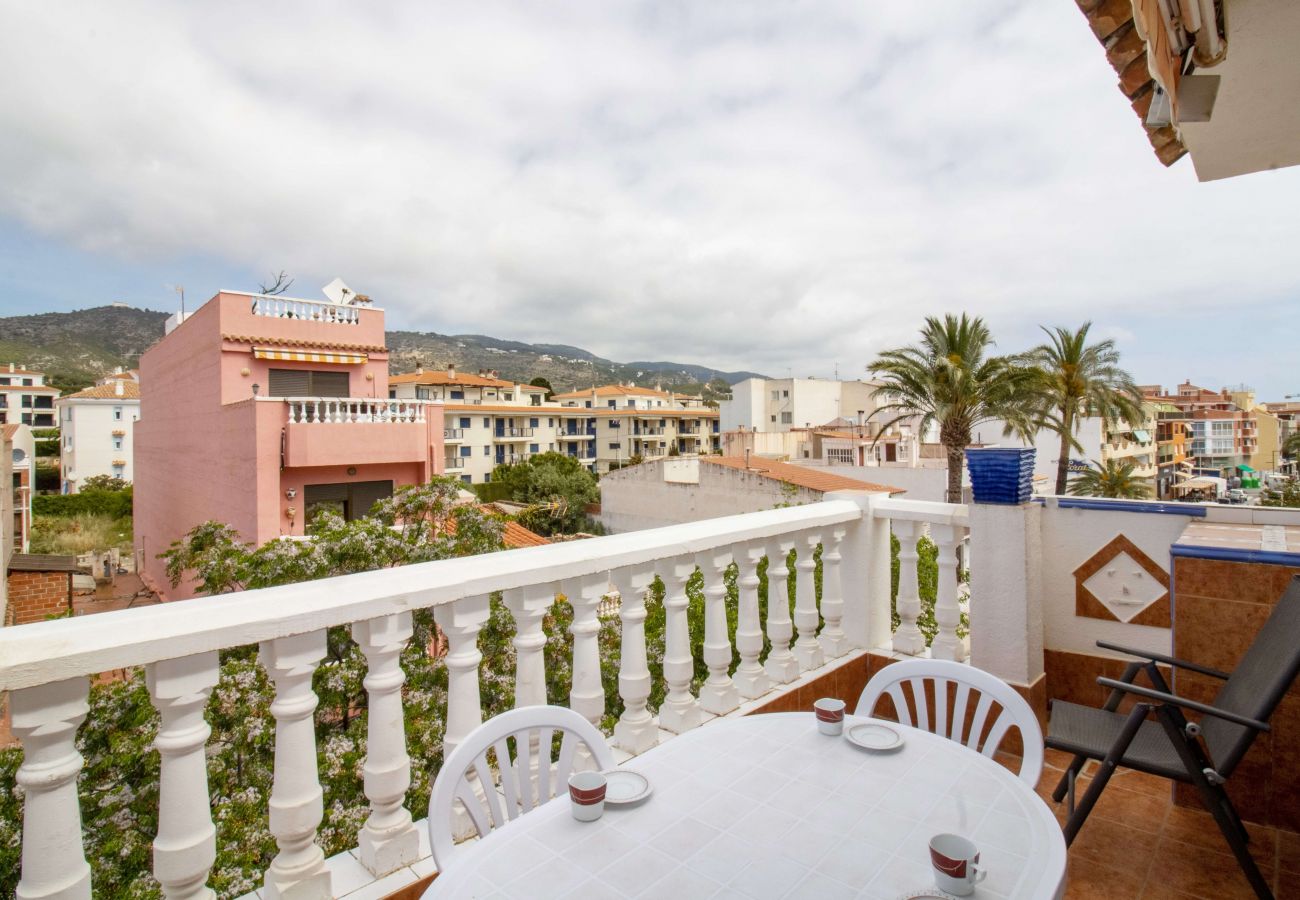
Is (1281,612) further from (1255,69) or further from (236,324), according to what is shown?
(236,324)

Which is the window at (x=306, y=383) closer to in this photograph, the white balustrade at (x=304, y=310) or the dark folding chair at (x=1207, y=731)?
the white balustrade at (x=304, y=310)

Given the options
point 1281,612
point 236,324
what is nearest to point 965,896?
point 1281,612

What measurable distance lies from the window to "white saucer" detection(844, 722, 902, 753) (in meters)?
15.2

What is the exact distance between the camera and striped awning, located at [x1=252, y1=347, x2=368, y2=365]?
43.8ft

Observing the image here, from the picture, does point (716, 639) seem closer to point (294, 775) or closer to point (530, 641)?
point (530, 641)

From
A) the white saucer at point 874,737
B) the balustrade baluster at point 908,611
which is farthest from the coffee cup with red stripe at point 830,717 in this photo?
the balustrade baluster at point 908,611

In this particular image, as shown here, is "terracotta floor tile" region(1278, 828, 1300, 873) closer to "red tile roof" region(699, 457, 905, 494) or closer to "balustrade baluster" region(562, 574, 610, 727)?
"balustrade baluster" region(562, 574, 610, 727)

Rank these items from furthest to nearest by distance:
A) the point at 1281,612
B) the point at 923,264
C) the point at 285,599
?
1. the point at 923,264
2. the point at 1281,612
3. the point at 285,599

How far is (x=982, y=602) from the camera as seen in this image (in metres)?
2.75

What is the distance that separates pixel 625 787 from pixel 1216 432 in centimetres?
7839

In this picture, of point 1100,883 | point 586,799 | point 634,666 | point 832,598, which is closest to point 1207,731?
point 1100,883

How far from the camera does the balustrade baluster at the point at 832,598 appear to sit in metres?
2.84

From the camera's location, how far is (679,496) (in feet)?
73.8

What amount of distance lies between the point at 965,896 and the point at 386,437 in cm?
1324
